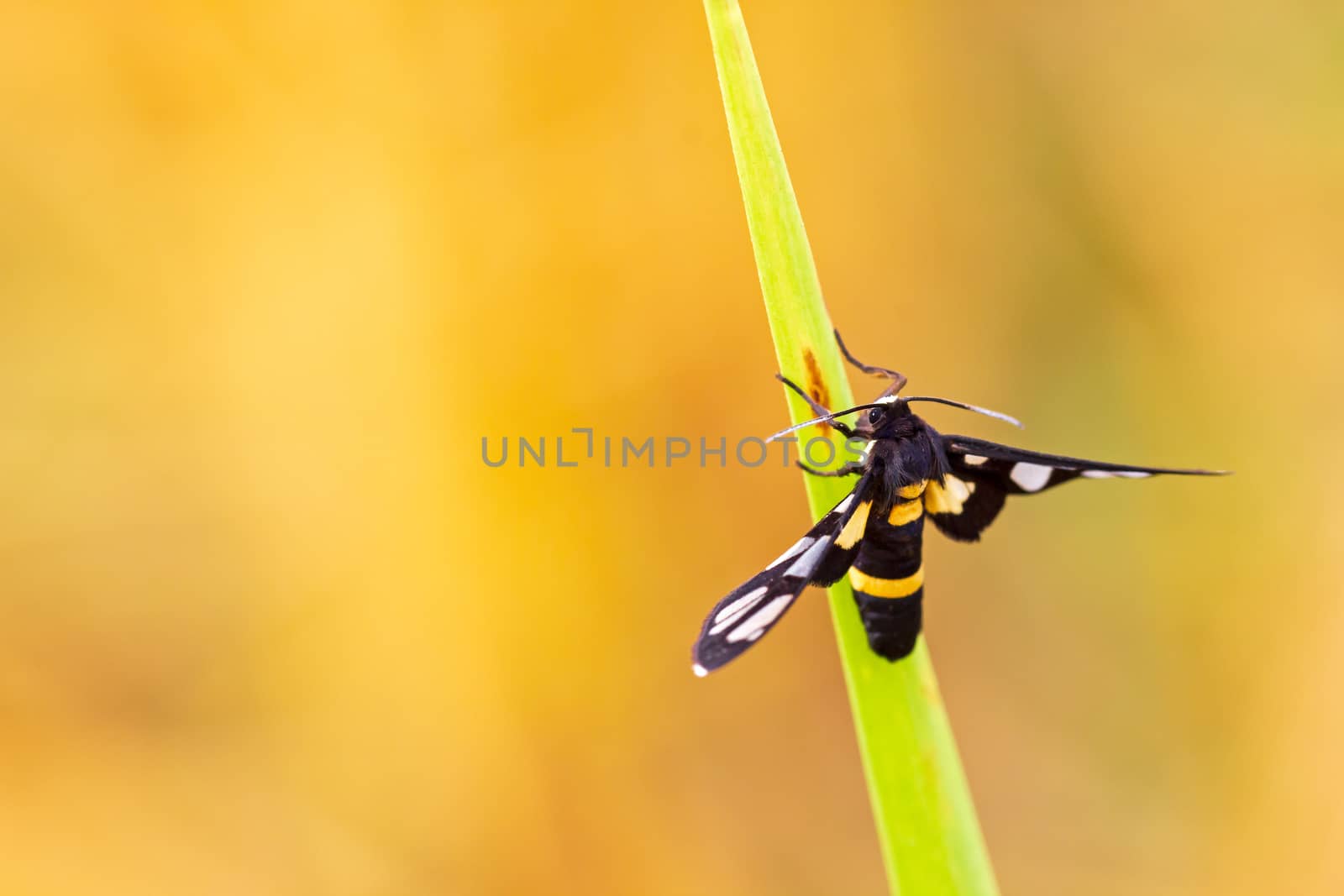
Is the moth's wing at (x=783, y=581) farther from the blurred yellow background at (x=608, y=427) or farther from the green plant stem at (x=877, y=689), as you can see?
the blurred yellow background at (x=608, y=427)

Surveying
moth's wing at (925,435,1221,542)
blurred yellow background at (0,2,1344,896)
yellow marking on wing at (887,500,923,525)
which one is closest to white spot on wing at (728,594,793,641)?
yellow marking on wing at (887,500,923,525)

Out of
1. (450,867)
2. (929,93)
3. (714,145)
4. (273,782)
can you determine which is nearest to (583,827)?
(450,867)

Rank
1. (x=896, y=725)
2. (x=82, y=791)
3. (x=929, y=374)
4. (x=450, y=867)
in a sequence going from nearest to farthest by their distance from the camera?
(x=896, y=725) → (x=82, y=791) → (x=450, y=867) → (x=929, y=374)

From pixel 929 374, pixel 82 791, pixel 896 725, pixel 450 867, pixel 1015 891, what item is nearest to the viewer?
pixel 896 725

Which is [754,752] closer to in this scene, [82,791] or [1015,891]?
[1015,891]

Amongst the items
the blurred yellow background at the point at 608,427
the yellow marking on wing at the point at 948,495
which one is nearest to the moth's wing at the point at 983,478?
the yellow marking on wing at the point at 948,495

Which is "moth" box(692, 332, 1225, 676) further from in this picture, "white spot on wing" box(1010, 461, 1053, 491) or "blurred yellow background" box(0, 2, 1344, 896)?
"blurred yellow background" box(0, 2, 1344, 896)
